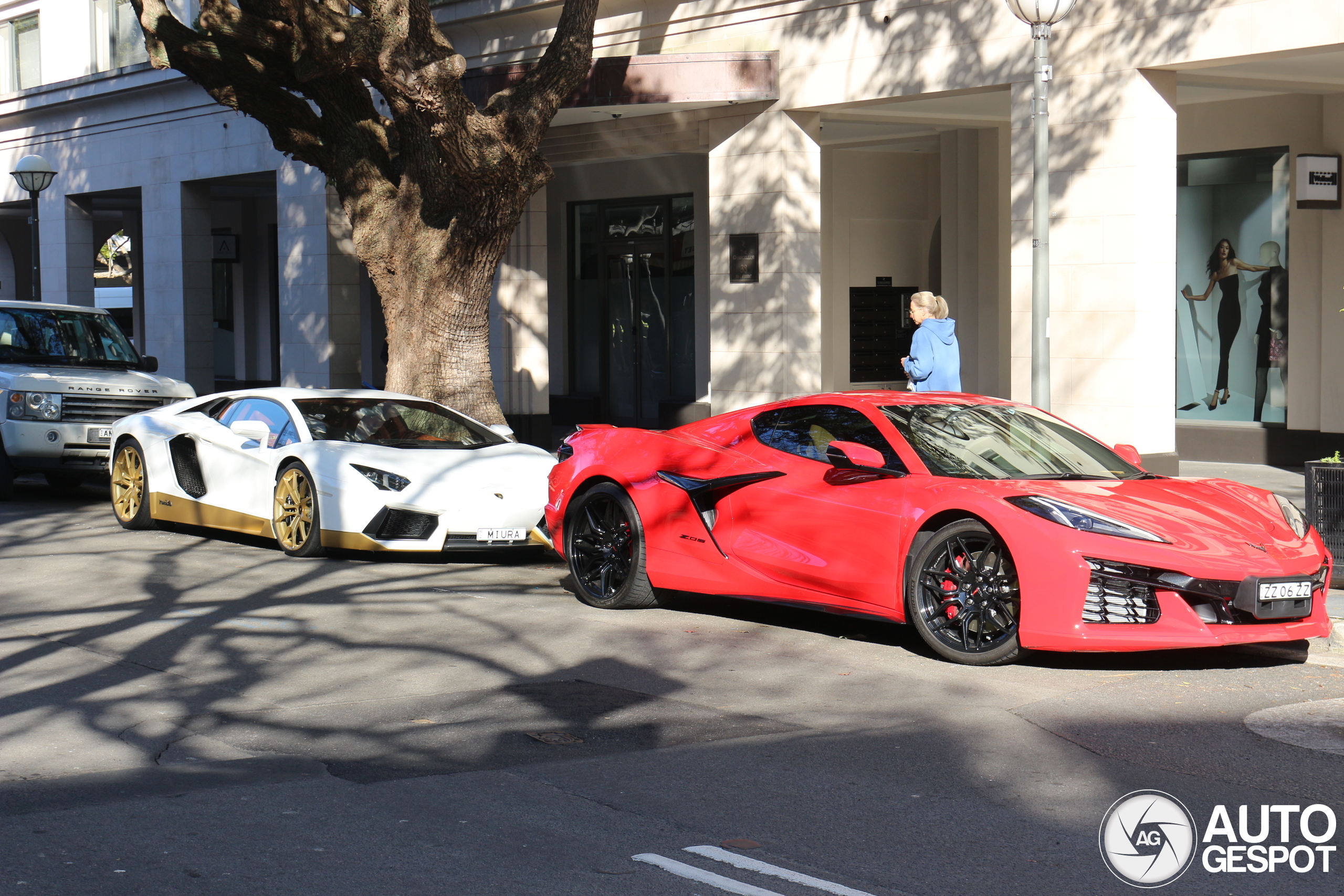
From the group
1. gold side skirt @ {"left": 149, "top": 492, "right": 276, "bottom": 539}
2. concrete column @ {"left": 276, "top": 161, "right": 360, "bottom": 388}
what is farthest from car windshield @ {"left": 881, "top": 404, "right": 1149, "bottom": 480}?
concrete column @ {"left": 276, "top": 161, "right": 360, "bottom": 388}

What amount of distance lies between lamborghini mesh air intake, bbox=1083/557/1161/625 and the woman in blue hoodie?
5.84 meters

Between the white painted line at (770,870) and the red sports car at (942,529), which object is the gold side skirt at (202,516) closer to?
the red sports car at (942,529)

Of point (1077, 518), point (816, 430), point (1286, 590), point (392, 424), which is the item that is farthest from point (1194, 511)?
point (392, 424)

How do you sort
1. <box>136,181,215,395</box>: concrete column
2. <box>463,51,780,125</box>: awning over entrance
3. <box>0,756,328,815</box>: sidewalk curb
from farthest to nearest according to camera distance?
<box>136,181,215,395</box>: concrete column
<box>463,51,780,125</box>: awning over entrance
<box>0,756,328,815</box>: sidewalk curb

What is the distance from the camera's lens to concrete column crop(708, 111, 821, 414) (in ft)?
55.7

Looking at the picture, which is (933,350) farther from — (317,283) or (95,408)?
(317,283)

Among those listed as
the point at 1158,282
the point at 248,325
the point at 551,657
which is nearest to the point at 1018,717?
the point at 551,657

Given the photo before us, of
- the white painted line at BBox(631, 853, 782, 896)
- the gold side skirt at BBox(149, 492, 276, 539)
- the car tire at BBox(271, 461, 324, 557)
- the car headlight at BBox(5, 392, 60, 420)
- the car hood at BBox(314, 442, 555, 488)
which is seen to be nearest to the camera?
the white painted line at BBox(631, 853, 782, 896)

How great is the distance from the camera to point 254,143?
24875 mm

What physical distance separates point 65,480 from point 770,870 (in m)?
13.8

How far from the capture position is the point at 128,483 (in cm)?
1300

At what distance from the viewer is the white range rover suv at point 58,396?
48.0ft

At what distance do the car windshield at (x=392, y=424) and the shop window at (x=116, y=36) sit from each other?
1801 cm

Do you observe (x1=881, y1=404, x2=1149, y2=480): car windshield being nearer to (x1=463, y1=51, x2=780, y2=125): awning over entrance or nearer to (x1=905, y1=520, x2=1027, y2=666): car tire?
(x1=905, y1=520, x2=1027, y2=666): car tire
